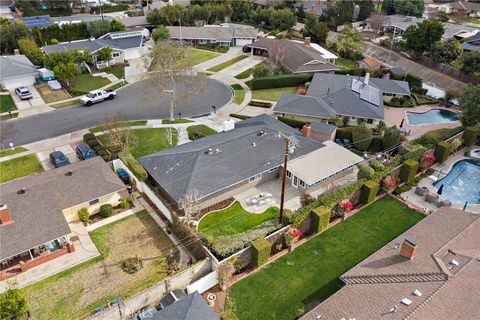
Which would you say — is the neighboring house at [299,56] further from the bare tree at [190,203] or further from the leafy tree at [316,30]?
the bare tree at [190,203]

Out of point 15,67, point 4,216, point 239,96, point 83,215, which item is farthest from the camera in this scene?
point 15,67

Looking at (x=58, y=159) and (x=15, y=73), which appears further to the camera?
(x=15, y=73)

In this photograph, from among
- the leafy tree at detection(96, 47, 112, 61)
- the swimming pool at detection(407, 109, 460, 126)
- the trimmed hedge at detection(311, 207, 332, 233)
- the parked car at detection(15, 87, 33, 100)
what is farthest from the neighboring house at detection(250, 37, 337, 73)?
the parked car at detection(15, 87, 33, 100)

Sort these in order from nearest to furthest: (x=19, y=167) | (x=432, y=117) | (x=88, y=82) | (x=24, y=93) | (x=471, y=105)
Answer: (x=19, y=167) → (x=471, y=105) → (x=432, y=117) → (x=24, y=93) → (x=88, y=82)

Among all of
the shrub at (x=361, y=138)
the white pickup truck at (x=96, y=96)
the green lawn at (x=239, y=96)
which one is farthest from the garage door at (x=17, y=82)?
the shrub at (x=361, y=138)

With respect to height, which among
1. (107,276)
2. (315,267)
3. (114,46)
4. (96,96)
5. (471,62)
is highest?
(471,62)

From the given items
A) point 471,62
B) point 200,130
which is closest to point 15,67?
point 200,130

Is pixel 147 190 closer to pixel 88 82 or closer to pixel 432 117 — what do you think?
pixel 88 82

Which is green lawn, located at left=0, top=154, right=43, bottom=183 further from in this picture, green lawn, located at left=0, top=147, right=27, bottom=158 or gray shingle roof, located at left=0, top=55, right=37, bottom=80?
gray shingle roof, located at left=0, top=55, right=37, bottom=80

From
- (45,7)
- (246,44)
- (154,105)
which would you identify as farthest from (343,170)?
(45,7)
